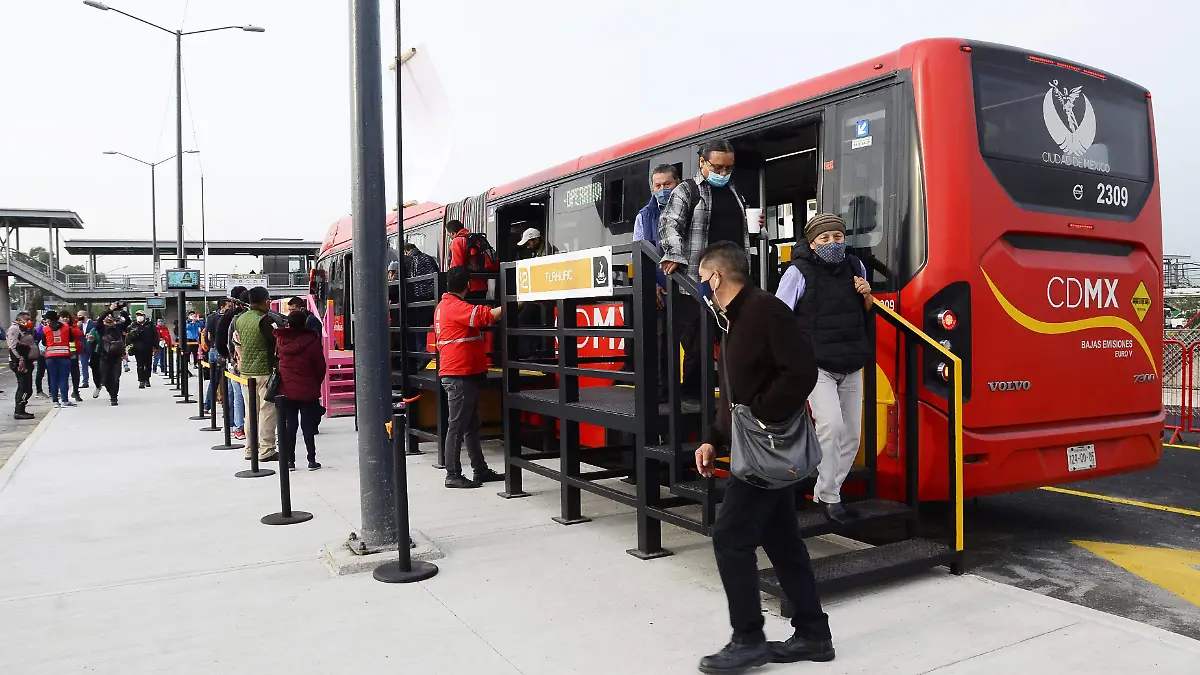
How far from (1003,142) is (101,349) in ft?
58.8

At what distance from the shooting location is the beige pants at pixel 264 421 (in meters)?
9.52

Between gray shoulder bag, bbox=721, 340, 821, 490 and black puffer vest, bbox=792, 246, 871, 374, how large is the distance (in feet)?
4.60

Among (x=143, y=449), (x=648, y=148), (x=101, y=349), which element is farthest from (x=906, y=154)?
(x=101, y=349)

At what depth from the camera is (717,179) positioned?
19.0 feet

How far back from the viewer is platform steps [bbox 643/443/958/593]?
4.66 meters

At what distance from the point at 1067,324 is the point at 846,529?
7.03ft

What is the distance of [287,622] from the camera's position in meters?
4.59

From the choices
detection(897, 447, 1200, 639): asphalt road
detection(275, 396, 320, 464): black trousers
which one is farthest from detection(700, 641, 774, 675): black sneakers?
detection(275, 396, 320, 464): black trousers

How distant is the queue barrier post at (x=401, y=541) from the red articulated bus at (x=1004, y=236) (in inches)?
116

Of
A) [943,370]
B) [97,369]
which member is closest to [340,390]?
[97,369]

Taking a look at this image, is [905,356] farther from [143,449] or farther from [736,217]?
[143,449]

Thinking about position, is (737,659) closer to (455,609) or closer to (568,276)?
(455,609)

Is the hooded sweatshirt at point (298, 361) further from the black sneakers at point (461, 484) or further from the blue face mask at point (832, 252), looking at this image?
the blue face mask at point (832, 252)

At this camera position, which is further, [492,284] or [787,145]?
[492,284]
